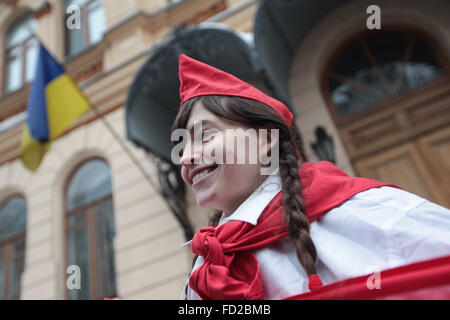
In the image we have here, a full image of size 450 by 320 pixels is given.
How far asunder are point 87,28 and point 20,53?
2.03 metres

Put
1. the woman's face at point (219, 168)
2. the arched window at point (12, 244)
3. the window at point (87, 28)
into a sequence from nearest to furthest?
the woman's face at point (219, 168), the arched window at point (12, 244), the window at point (87, 28)

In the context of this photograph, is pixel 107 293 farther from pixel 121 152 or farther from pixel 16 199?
pixel 16 199

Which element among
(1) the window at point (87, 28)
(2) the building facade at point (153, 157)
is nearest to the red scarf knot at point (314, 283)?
(2) the building facade at point (153, 157)

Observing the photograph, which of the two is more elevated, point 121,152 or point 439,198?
point 121,152

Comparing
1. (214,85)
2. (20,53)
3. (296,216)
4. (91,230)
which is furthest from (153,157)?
(20,53)

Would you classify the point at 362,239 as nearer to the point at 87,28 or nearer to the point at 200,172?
the point at 200,172

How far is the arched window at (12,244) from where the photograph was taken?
18.8 ft

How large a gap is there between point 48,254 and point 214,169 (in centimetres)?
497

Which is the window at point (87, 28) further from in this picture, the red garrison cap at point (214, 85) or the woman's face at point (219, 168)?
the woman's face at point (219, 168)

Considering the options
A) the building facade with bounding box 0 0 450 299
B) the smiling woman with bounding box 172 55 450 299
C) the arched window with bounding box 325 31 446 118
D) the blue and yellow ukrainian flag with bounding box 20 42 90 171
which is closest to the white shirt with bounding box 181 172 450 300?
the smiling woman with bounding box 172 55 450 299

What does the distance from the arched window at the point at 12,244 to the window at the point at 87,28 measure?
10.5ft

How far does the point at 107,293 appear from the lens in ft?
15.9

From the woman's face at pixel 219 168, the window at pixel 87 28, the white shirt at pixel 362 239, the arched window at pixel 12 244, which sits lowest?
the white shirt at pixel 362 239
